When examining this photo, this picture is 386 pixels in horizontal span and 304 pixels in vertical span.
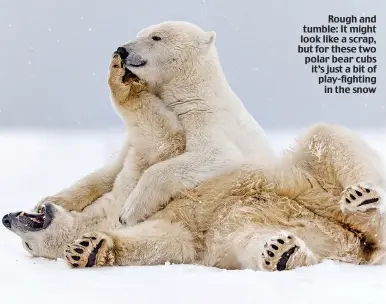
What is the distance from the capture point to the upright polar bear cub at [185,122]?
3.94 metres

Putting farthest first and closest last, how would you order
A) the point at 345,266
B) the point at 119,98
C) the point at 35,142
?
the point at 35,142
the point at 119,98
the point at 345,266

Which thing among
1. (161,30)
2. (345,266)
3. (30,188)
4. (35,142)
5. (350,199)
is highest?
Answer: (161,30)

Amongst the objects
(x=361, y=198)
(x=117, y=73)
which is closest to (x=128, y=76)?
(x=117, y=73)

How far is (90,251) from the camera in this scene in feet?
11.4

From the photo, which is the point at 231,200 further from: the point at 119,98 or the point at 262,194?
the point at 119,98

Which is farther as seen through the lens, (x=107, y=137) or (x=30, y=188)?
(x=30, y=188)

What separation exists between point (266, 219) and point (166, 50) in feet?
4.73

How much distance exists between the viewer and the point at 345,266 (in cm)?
336

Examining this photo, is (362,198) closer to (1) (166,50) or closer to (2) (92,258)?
(2) (92,258)

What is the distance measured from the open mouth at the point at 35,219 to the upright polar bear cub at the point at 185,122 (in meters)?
0.25

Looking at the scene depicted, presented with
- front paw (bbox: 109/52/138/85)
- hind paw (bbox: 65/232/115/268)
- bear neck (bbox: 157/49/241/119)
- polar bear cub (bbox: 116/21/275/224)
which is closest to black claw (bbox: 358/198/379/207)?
polar bear cub (bbox: 116/21/275/224)

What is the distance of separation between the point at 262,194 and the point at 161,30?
4.66 ft

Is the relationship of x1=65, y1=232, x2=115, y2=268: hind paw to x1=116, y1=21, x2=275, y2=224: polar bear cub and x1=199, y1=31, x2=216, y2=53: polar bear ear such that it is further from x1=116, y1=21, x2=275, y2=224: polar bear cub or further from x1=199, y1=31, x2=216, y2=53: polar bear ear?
x1=199, y1=31, x2=216, y2=53: polar bear ear

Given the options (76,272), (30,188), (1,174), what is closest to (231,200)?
(76,272)
